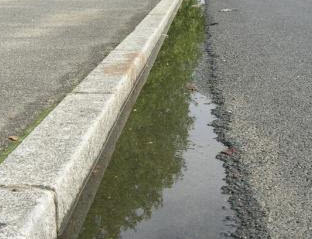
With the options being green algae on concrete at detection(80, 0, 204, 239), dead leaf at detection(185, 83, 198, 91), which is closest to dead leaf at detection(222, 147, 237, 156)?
green algae on concrete at detection(80, 0, 204, 239)

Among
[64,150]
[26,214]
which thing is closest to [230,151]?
[64,150]

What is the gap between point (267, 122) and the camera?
4.13 meters

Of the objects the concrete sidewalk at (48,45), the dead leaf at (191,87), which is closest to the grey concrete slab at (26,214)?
the concrete sidewalk at (48,45)

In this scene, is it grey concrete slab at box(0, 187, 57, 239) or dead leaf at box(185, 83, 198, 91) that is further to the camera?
dead leaf at box(185, 83, 198, 91)

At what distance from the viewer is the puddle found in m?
2.81

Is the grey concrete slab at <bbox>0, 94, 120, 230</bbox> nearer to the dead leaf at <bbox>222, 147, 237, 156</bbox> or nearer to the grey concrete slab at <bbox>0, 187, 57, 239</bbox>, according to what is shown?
the grey concrete slab at <bbox>0, 187, 57, 239</bbox>

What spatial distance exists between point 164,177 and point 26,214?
123cm

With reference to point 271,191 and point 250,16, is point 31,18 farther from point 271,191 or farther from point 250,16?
point 271,191

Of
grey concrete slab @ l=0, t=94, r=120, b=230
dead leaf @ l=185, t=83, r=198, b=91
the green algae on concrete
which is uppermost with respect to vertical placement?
grey concrete slab @ l=0, t=94, r=120, b=230

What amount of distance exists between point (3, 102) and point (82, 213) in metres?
1.63

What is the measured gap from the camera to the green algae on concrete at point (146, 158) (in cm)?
293

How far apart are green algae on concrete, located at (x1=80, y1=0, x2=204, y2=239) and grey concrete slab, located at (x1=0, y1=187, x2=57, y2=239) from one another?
338 mm

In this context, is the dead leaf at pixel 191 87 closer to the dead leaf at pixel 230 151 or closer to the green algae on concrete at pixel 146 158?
the green algae on concrete at pixel 146 158

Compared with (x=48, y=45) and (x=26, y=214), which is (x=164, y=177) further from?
(x=48, y=45)
